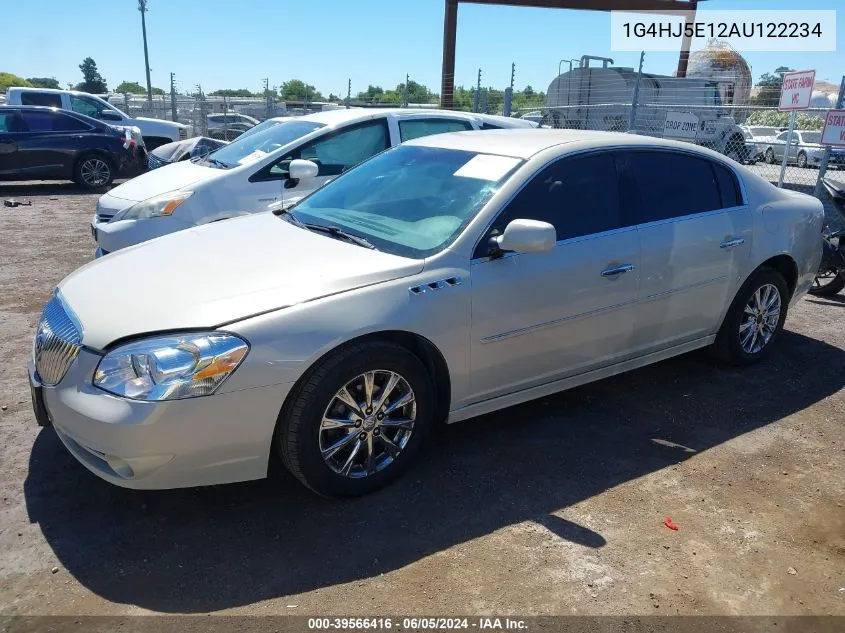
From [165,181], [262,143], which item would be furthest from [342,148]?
[165,181]

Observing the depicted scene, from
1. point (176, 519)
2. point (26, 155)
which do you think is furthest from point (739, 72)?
point (176, 519)

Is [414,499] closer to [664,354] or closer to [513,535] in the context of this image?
[513,535]

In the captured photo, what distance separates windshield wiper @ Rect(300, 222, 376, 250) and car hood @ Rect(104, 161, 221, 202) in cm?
290

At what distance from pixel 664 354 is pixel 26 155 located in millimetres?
12306

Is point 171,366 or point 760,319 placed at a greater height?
point 171,366

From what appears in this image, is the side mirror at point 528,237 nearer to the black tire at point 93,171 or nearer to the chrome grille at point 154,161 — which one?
the chrome grille at point 154,161

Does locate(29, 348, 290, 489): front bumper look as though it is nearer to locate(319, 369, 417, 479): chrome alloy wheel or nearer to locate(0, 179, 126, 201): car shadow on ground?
locate(319, 369, 417, 479): chrome alloy wheel

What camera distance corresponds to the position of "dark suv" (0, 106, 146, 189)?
40.8 feet

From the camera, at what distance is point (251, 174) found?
636cm

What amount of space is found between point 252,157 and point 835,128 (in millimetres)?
6576

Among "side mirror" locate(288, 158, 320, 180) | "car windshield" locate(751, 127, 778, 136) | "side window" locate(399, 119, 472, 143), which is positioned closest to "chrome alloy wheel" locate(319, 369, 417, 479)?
"side mirror" locate(288, 158, 320, 180)

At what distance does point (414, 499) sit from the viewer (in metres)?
3.25

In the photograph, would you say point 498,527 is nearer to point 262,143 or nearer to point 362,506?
point 362,506

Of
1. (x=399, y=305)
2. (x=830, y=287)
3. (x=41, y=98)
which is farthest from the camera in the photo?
(x=41, y=98)
